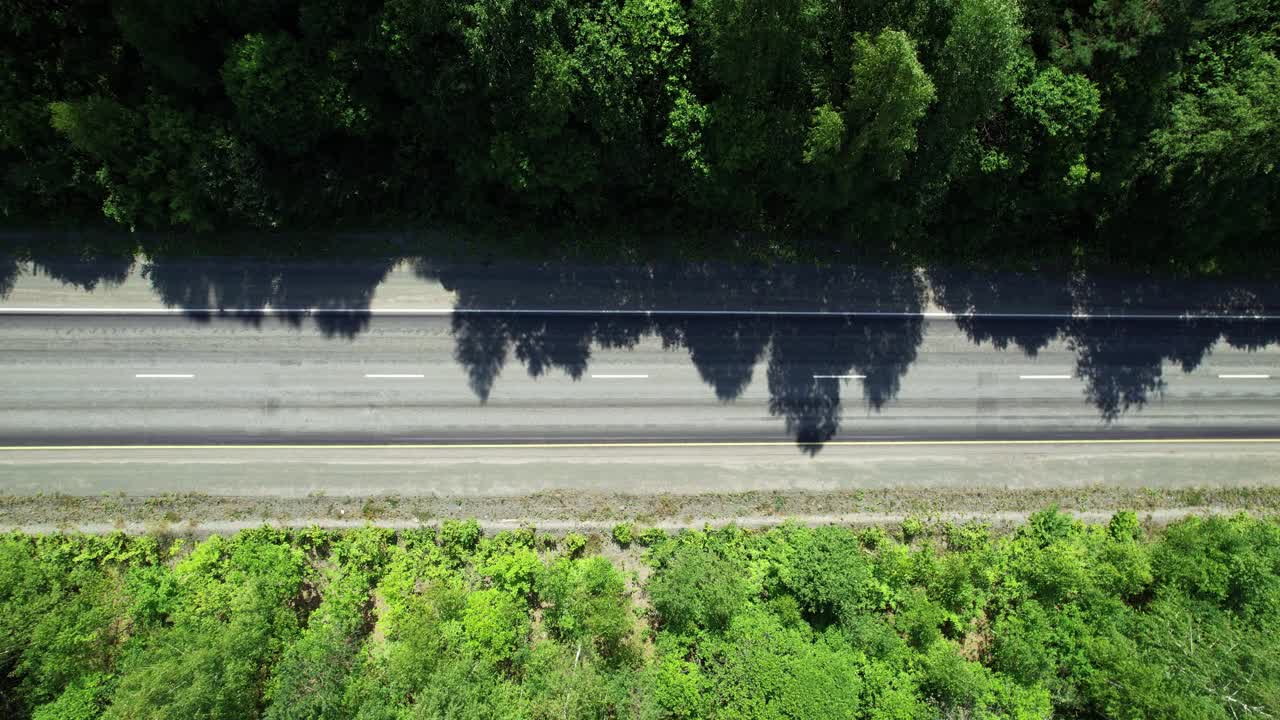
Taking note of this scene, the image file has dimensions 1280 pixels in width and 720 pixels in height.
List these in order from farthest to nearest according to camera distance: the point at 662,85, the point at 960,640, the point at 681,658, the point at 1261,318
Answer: the point at 1261,318 < the point at 960,640 < the point at 681,658 < the point at 662,85

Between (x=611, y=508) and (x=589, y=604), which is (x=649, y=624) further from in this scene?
(x=611, y=508)

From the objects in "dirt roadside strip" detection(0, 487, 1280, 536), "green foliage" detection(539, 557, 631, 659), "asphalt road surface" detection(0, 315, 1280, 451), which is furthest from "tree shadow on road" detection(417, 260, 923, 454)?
"green foliage" detection(539, 557, 631, 659)

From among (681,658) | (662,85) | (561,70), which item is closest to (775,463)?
(681,658)

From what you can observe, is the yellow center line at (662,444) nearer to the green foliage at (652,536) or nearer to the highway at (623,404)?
the highway at (623,404)

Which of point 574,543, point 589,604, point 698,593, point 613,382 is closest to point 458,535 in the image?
point 574,543

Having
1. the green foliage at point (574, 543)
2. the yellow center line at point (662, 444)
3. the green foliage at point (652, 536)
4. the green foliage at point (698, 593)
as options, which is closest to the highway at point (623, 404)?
the yellow center line at point (662, 444)

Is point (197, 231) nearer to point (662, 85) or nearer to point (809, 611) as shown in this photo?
point (662, 85)

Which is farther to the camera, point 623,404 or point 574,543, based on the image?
point 623,404
